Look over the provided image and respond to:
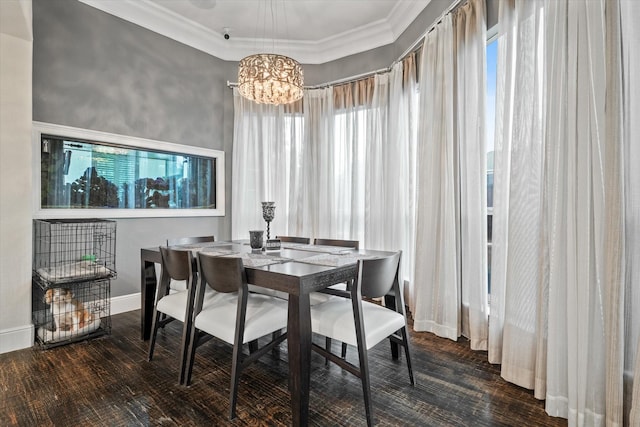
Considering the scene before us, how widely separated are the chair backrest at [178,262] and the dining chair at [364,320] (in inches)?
33.8

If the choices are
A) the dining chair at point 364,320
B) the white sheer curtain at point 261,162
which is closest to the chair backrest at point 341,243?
the dining chair at point 364,320

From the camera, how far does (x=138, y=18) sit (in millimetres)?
3406

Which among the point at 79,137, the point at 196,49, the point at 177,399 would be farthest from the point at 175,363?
the point at 196,49

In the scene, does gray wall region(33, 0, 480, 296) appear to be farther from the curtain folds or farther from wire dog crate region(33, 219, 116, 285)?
the curtain folds

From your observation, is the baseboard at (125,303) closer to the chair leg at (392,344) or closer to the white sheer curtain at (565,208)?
the chair leg at (392,344)

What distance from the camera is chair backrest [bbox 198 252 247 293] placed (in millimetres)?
1773

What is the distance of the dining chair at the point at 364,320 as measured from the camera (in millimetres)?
1692

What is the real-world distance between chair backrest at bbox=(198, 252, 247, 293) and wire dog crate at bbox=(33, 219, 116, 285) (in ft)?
4.67

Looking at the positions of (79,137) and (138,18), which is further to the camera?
(138,18)

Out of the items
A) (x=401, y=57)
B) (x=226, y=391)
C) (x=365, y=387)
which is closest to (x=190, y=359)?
(x=226, y=391)

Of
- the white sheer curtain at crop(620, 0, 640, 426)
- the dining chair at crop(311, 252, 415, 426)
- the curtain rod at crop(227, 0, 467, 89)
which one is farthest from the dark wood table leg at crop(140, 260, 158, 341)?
the white sheer curtain at crop(620, 0, 640, 426)

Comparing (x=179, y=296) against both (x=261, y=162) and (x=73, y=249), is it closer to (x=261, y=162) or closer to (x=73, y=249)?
(x=73, y=249)

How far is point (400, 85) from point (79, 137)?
321 centimetres

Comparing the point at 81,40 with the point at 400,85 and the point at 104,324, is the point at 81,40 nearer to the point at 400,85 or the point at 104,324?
the point at 104,324
